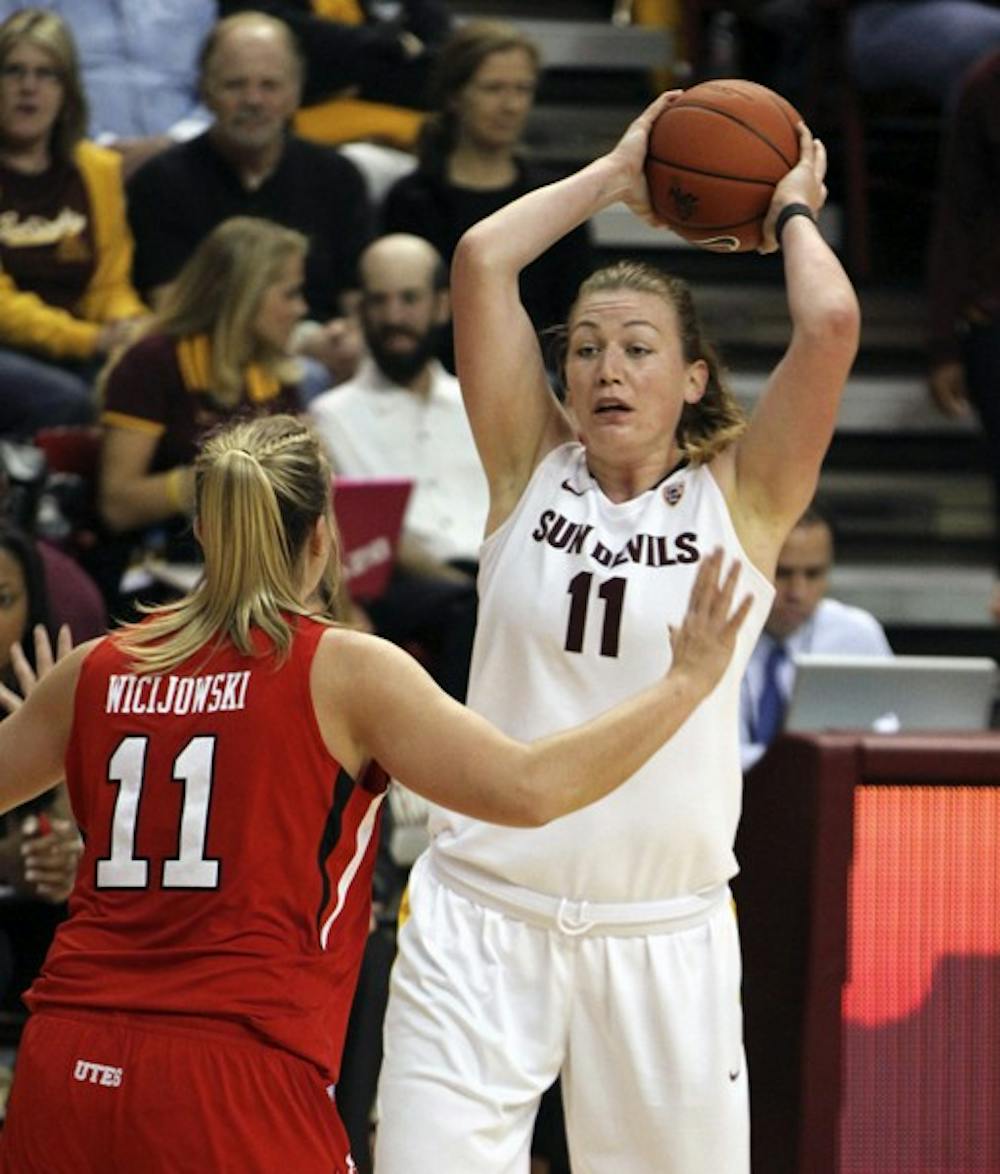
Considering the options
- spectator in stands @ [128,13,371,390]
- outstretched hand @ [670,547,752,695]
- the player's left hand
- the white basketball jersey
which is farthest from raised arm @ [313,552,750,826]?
spectator in stands @ [128,13,371,390]

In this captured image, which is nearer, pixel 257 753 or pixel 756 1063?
pixel 257 753

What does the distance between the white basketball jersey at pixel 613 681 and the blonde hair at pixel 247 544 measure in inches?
26.6

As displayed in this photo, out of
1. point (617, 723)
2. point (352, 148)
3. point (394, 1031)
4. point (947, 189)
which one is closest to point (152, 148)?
point (352, 148)

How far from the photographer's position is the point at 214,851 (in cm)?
333

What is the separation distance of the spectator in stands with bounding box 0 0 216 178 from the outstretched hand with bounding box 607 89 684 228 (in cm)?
415

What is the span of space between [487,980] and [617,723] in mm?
874

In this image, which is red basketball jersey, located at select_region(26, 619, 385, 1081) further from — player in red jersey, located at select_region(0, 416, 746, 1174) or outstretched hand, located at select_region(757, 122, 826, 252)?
outstretched hand, located at select_region(757, 122, 826, 252)

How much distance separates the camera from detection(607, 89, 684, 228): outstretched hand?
14.7ft

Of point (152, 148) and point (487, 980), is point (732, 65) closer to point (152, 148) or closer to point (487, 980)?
point (152, 148)

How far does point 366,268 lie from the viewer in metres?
7.59

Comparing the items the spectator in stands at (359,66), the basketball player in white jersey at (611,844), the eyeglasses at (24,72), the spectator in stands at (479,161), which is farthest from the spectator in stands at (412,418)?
the basketball player in white jersey at (611,844)

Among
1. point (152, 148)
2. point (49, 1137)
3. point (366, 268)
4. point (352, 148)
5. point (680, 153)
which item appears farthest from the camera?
point (352, 148)

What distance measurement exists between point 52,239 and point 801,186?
377 centimetres

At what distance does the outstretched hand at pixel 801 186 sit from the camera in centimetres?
438
